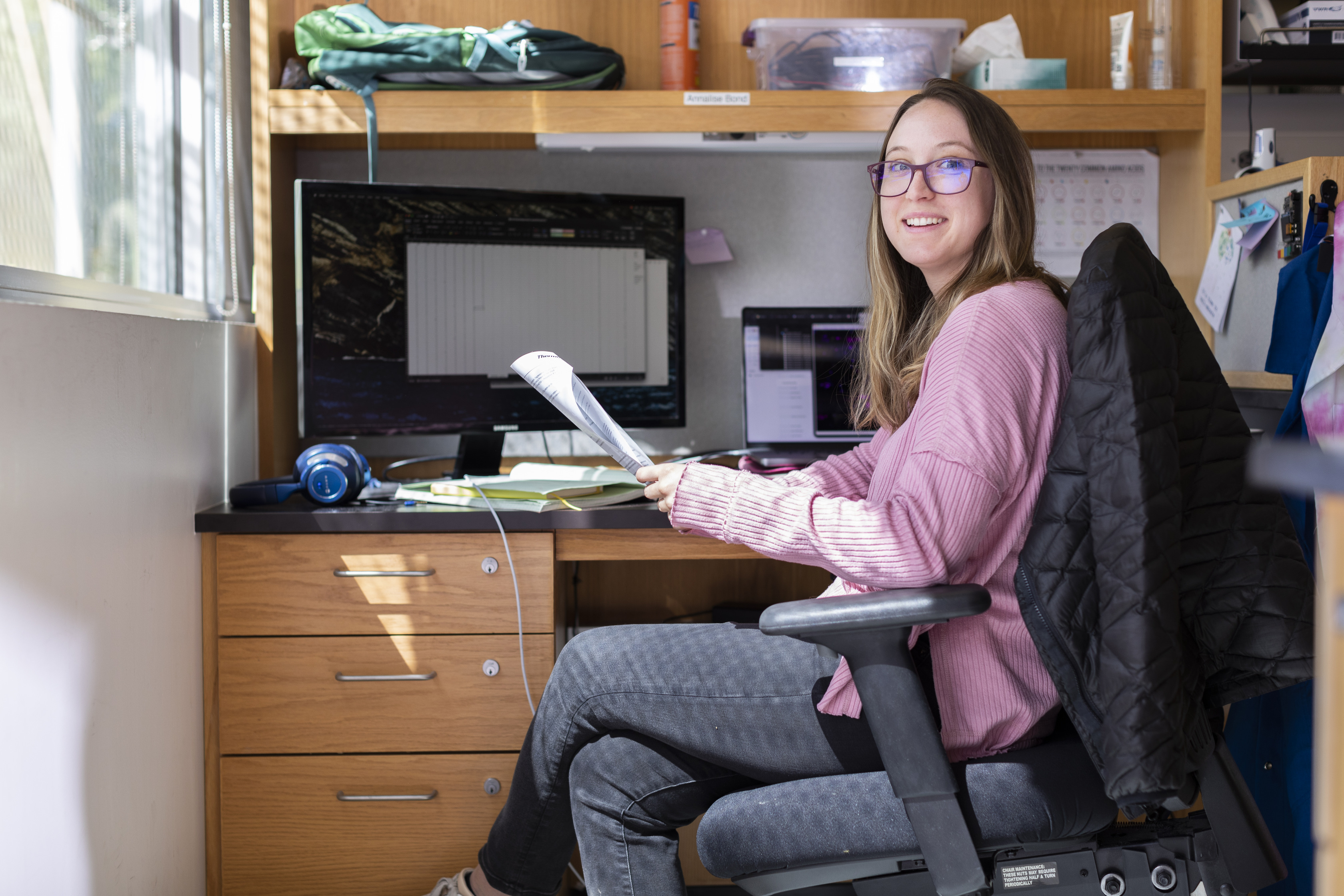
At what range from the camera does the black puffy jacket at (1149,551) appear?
833 millimetres

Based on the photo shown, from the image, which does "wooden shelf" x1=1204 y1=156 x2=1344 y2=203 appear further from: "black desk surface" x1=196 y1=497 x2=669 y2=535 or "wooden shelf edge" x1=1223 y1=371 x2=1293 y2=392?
"black desk surface" x1=196 y1=497 x2=669 y2=535

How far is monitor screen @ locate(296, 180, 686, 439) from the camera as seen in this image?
5.79 ft

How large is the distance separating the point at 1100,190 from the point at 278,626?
1675mm

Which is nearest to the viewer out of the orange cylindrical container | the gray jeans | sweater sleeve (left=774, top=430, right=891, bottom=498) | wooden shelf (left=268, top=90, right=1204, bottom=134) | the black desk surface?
the gray jeans

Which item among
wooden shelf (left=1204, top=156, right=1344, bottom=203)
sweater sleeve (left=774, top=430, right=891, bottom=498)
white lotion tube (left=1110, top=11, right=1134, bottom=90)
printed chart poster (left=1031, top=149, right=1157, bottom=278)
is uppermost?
white lotion tube (left=1110, top=11, right=1134, bottom=90)

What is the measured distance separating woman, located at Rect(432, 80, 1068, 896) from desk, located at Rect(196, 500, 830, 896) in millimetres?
269

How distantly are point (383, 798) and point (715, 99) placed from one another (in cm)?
124

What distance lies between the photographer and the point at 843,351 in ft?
6.59

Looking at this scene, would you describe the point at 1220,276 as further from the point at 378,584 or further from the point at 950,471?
the point at 378,584

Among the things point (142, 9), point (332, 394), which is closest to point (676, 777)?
point (332, 394)

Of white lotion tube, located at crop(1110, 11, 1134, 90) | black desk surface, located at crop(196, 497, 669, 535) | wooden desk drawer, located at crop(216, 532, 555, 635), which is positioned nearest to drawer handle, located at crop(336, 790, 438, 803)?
wooden desk drawer, located at crop(216, 532, 555, 635)

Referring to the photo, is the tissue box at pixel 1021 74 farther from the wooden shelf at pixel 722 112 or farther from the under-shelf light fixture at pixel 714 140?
the under-shelf light fixture at pixel 714 140

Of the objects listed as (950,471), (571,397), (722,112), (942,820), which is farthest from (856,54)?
(942,820)

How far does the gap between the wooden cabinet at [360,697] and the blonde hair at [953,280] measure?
22.0 inches
